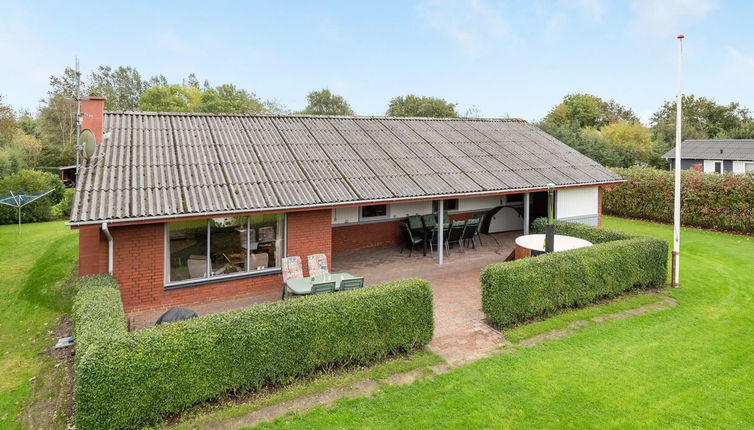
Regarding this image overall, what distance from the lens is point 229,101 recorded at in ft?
182

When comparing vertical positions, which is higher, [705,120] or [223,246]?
[705,120]

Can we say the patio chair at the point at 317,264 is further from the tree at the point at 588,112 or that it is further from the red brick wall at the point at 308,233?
the tree at the point at 588,112

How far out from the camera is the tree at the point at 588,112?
50.3 meters

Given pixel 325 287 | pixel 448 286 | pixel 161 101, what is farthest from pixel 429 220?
pixel 161 101

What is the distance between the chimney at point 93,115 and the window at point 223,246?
10.7ft

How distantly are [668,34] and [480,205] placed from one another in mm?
7549

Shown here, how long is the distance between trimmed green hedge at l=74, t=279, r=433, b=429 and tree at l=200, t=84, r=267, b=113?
51.0 meters

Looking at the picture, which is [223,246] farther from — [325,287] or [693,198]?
[693,198]

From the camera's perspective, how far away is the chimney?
9664mm

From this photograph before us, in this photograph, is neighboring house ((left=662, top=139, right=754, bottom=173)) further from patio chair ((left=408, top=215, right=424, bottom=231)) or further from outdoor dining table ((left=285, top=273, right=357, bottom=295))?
outdoor dining table ((left=285, top=273, right=357, bottom=295))

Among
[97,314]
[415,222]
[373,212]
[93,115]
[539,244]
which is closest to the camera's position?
[97,314]

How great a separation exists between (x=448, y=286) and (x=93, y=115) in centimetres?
927

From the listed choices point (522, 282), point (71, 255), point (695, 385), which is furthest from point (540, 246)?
point (71, 255)

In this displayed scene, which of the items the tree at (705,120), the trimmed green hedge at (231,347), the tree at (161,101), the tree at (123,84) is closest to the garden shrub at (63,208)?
the trimmed green hedge at (231,347)
